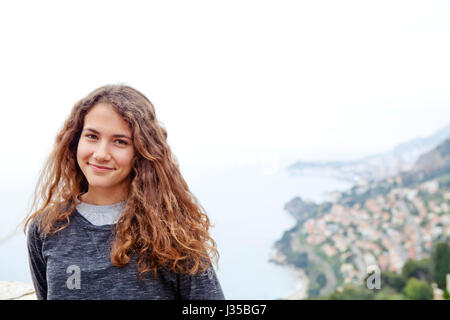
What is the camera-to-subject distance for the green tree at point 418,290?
10.4 m

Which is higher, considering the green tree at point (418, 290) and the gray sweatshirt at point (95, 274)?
the gray sweatshirt at point (95, 274)

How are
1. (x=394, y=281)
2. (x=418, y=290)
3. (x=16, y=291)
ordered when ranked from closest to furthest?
(x=16, y=291) < (x=418, y=290) < (x=394, y=281)

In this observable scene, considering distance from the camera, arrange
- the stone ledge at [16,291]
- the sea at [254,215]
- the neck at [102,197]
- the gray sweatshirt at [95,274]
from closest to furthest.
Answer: the gray sweatshirt at [95,274]
the neck at [102,197]
the stone ledge at [16,291]
the sea at [254,215]

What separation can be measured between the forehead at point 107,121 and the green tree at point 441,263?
11.1 metres

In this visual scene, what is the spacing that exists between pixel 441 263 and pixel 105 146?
46.5 ft

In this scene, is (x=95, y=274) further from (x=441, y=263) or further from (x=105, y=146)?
(x=441, y=263)

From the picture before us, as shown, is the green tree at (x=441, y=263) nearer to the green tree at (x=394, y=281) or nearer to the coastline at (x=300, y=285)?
the green tree at (x=394, y=281)

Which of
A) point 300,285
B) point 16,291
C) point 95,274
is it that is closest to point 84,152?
point 95,274

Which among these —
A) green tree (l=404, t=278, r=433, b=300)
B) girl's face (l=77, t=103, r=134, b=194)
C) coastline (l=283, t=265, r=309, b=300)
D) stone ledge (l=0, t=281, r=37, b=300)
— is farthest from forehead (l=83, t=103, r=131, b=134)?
green tree (l=404, t=278, r=433, b=300)

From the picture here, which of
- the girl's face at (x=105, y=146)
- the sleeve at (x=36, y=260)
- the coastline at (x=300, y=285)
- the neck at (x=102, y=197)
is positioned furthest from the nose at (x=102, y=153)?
the coastline at (x=300, y=285)

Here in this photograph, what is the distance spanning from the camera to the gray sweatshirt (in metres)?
0.83

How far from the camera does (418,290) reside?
1064cm

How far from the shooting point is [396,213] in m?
15.9
